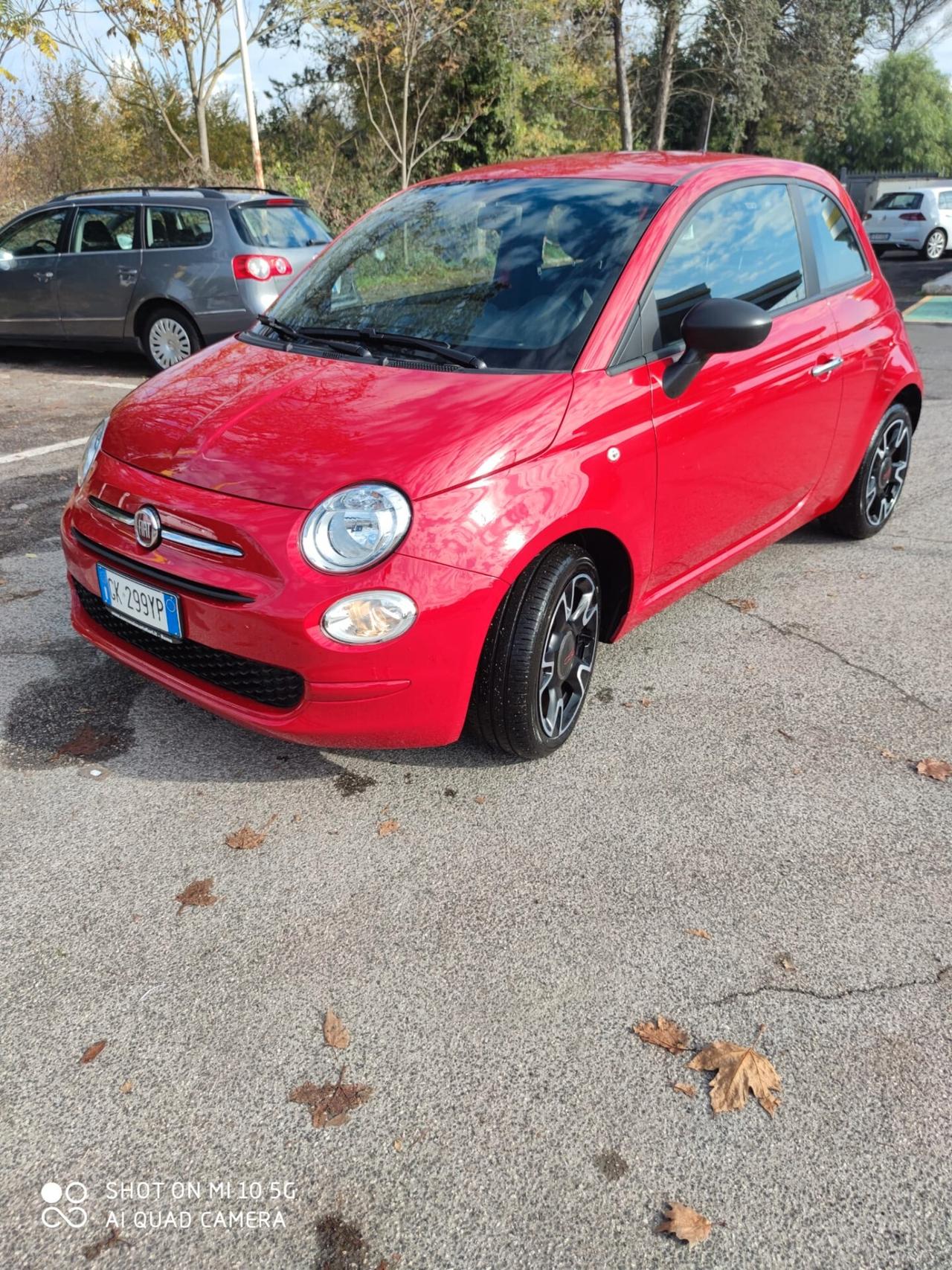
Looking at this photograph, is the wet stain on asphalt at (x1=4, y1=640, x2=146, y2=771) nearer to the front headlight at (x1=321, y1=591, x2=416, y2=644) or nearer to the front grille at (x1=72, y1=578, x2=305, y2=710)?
the front grille at (x1=72, y1=578, x2=305, y2=710)

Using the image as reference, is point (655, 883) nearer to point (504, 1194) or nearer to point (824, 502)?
point (504, 1194)

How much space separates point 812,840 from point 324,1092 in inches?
61.5

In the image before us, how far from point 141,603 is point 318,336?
1.21 m

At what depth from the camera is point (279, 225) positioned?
9305 mm

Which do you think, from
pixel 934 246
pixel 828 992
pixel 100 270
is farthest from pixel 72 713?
pixel 934 246

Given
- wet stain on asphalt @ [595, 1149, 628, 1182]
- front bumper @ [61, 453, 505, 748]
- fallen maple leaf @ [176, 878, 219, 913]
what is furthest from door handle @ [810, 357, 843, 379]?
wet stain on asphalt @ [595, 1149, 628, 1182]

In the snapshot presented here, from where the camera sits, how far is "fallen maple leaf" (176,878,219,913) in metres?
2.65

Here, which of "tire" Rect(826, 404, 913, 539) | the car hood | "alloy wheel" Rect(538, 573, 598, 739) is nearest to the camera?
the car hood

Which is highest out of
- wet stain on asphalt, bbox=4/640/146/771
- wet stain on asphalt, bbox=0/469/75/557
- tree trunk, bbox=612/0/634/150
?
tree trunk, bbox=612/0/634/150

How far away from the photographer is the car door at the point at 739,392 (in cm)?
338

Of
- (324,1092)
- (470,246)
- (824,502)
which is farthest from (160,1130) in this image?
(824,502)

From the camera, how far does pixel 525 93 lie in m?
28.9

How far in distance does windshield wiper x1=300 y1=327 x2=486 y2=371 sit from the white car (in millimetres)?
21548

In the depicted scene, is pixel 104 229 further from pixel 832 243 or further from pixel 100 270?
pixel 832 243
